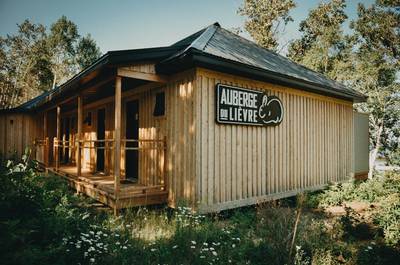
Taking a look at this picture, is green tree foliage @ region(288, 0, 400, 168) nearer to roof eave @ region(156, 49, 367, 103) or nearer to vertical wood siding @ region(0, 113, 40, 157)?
roof eave @ region(156, 49, 367, 103)

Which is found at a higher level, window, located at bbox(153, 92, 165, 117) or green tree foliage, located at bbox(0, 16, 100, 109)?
green tree foliage, located at bbox(0, 16, 100, 109)

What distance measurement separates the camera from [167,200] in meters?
6.79

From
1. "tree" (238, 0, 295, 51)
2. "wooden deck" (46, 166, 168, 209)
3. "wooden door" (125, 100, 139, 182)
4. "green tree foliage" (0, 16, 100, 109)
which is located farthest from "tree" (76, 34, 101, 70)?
"wooden deck" (46, 166, 168, 209)

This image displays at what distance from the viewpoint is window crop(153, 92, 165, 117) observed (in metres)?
7.35

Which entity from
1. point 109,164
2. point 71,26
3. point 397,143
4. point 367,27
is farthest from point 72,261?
point 71,26

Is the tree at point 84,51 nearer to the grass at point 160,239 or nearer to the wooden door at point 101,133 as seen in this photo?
the wooden door at point 101,133

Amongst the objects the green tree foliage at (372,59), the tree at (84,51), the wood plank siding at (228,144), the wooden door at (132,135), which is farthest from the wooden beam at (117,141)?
the tree at (84,51)

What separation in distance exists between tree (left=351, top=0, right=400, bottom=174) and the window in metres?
16.3

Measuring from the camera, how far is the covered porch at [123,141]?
6.17m

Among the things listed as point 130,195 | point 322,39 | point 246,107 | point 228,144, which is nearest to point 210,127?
point 228,144

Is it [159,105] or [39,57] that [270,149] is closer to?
[159,105]

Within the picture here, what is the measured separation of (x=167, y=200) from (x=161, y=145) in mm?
1420

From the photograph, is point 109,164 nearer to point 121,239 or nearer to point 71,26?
point 121,239

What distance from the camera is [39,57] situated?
3188 cm
